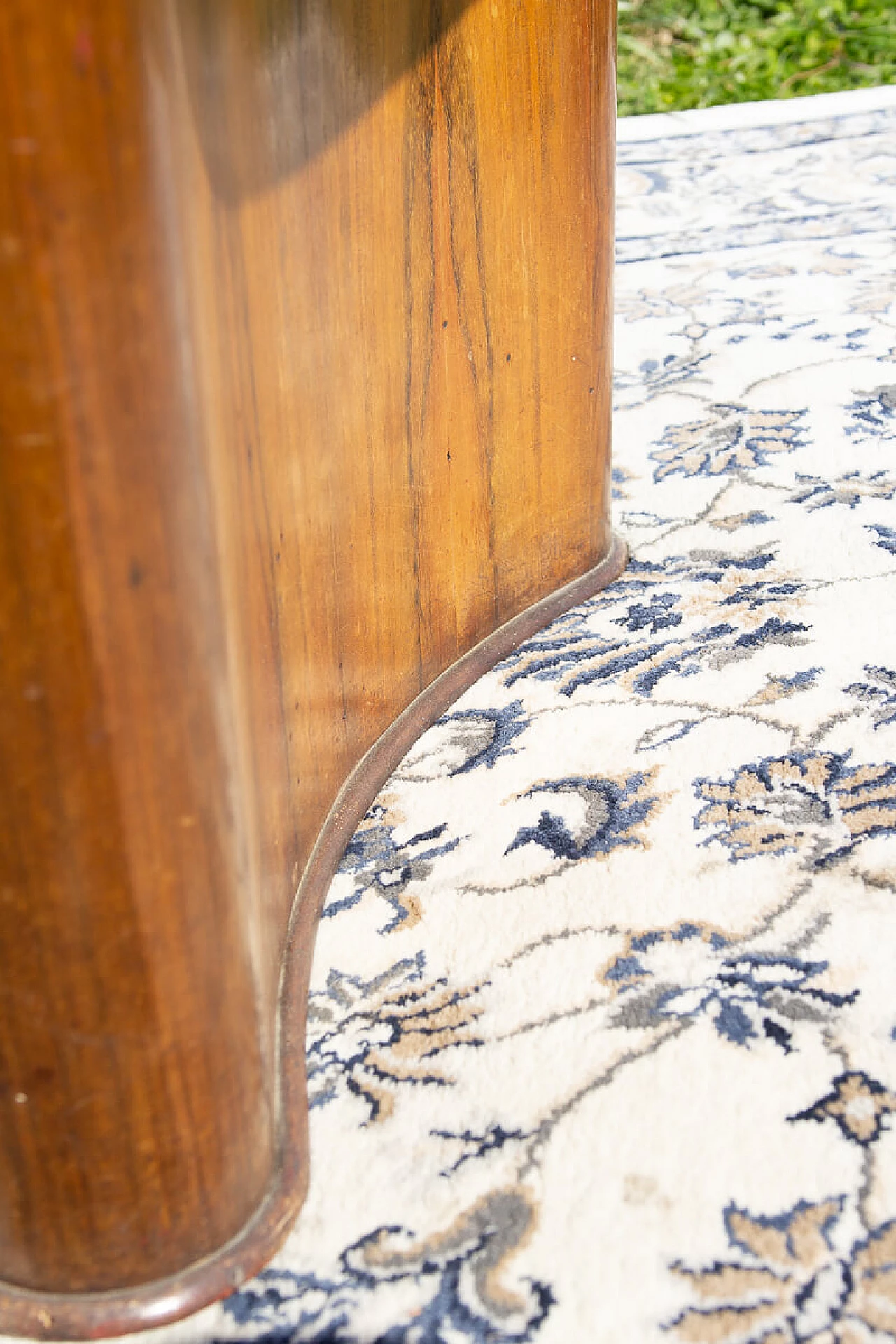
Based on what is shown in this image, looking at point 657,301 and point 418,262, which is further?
point 657,301

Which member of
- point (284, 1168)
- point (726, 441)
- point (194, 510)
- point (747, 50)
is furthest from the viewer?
point (747, 50)

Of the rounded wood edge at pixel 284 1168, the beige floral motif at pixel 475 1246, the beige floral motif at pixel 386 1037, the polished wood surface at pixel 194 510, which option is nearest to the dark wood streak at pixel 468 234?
the polished wood surface at pixel 194 510

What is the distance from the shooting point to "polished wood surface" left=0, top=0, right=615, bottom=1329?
36cm

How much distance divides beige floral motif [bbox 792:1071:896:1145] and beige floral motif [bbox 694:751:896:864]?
16 cm

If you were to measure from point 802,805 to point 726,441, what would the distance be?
1.92ft

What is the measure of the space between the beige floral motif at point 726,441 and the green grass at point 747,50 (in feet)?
6.05

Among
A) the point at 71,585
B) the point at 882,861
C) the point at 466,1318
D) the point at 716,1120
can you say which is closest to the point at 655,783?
the point at 882,861

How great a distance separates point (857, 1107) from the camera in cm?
54

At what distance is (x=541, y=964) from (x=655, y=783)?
6.9 inches

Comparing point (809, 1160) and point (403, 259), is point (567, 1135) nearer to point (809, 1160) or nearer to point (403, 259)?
point (809, 1160)

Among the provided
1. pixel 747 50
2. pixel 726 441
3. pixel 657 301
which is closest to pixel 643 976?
pixel 726 441

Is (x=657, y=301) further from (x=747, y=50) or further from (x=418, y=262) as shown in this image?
(x=747, y=50)

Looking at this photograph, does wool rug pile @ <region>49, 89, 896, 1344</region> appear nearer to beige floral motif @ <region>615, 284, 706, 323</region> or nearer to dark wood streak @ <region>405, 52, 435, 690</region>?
dark wood streak @ <region>405, 52, 435, 690</region>

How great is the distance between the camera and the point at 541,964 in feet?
2.09
